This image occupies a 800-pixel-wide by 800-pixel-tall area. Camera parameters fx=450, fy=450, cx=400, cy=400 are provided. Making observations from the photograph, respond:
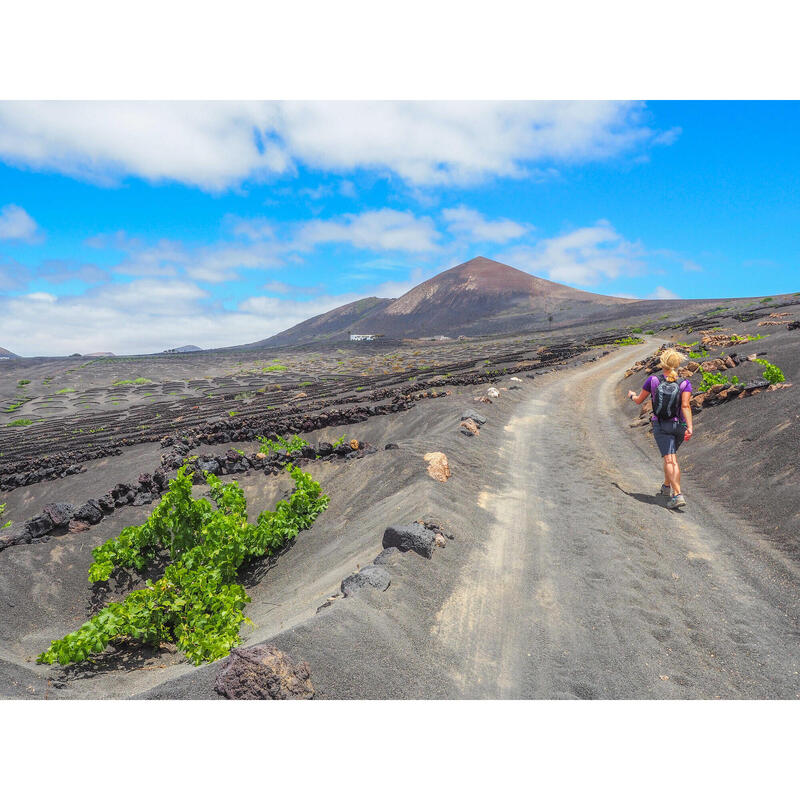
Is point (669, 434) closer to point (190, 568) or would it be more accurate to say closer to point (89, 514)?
point (190, 568)

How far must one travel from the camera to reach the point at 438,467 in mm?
9102

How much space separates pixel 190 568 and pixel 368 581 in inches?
125

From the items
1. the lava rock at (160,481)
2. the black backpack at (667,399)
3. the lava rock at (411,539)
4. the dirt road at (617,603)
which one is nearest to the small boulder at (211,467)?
the lava rock at (160,481)

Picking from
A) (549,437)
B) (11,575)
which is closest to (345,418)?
(549,437)

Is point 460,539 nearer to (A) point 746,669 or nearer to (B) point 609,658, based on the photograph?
(B) point 609,658

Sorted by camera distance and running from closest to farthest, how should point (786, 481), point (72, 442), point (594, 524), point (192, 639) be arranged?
point (192, 639)
point (594, 524)
point (786, 481)
point (72, 442)

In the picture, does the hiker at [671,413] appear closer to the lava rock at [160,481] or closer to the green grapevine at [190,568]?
the green grapevine at [190,568]

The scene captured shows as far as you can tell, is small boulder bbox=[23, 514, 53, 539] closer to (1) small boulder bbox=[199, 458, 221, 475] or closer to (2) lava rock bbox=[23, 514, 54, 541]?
(2) lava rock bbox=[23, 514, 54, 541]

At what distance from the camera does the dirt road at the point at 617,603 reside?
3803 mm

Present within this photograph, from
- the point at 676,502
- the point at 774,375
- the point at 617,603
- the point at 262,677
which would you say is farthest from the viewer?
the point at 774,375

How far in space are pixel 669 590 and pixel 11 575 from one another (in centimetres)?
1014

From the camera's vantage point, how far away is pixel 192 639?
500 cm

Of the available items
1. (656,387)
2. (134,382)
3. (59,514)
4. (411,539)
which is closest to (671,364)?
(656,387)

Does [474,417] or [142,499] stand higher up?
[474,417]
